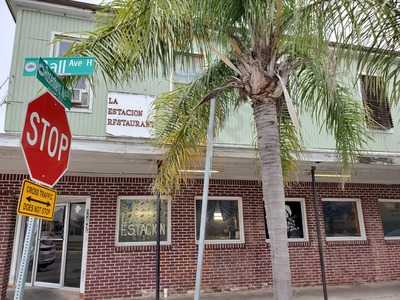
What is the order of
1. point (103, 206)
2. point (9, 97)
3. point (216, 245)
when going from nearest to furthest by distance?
point (9, 97) → point (103, 206) → point (216, 245)

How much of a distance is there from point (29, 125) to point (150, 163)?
5.27 metres

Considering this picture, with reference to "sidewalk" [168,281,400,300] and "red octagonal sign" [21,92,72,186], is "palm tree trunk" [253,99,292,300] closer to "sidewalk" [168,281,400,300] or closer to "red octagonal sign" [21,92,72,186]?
"red octagonal sign" [21,92,72,186]

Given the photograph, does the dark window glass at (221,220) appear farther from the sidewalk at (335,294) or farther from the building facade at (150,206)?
the sidewalk at (335,294)

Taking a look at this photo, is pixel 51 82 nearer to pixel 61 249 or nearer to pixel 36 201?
pixel 36 201

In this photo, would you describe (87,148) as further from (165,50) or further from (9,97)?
(165,50)

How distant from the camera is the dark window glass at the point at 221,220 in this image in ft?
31.6

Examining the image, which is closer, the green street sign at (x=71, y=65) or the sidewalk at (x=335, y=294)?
the green street sign at (x=71, y=65)

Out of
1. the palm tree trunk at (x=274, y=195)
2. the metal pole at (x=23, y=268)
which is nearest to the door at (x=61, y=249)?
the palm tree trunk at (x=274, y=195)

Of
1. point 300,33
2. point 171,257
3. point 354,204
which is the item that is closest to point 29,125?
point 300,33

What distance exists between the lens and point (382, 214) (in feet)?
36.5

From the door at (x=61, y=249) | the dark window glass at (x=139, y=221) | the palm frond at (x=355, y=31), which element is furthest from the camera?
the door at (x=61, y=249)

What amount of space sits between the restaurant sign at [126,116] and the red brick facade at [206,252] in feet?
5.50

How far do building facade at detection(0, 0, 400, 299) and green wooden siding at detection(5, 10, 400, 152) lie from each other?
0.08ft

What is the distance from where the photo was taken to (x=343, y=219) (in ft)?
35.6
